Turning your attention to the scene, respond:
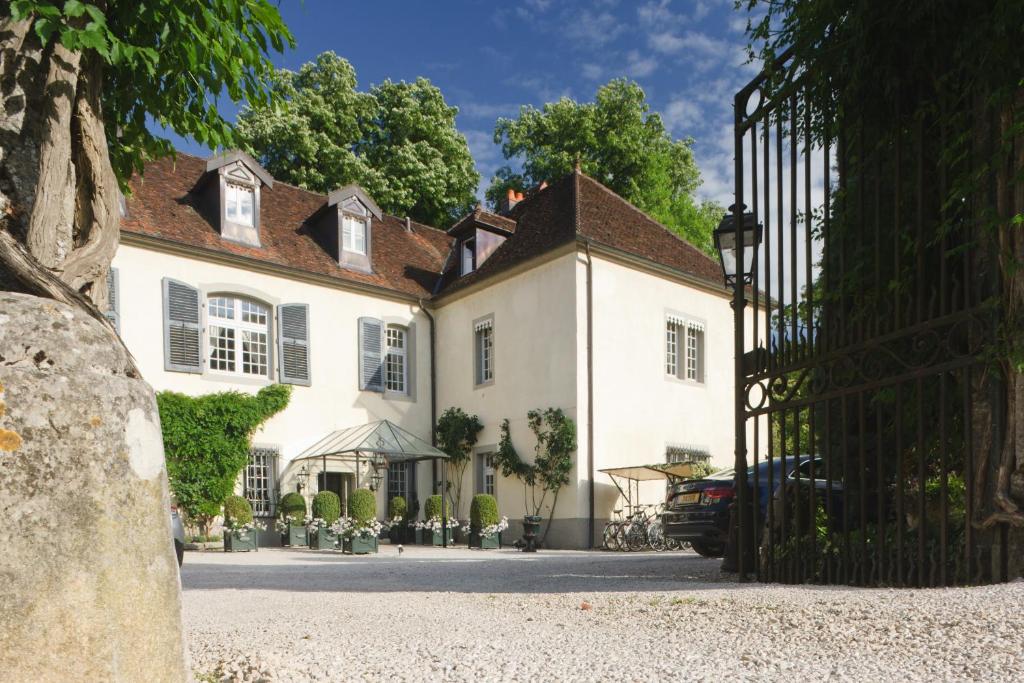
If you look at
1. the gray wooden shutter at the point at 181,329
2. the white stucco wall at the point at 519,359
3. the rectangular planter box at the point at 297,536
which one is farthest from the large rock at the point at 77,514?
the gray wooden shutter at the point at 181,329

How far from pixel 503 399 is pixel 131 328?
759 cm

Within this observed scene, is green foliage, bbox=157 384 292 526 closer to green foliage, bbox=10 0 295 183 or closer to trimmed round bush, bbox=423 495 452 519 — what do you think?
trimmed round bush, bbox=423 495 452 519

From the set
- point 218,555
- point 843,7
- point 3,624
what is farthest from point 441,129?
point 3,624

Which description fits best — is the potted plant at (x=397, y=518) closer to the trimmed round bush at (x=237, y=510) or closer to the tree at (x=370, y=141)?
the trimmed round bush at (x=237, y=510)

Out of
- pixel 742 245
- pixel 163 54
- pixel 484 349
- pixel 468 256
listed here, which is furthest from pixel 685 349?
pixel 163 54

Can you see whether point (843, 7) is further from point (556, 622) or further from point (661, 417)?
point (661, 417)

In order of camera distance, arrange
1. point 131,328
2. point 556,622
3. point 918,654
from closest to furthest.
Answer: point 918,654
point 556,622
point 131,328

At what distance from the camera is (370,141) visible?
30.4 m

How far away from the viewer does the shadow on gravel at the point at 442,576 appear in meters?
7.57

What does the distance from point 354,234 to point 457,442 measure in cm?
545

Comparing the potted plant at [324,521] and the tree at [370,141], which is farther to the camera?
the tree at [370,141]

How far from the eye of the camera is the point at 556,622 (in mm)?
5000

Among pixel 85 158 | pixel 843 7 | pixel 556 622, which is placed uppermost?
pixel 843 7

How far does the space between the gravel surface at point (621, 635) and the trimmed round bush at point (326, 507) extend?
10628 millimetres
